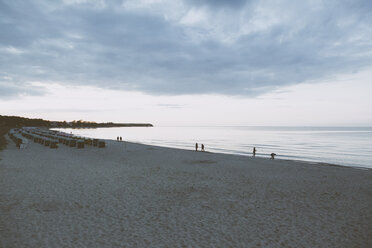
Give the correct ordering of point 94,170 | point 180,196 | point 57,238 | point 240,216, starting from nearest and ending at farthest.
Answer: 1. point 57,238
2. point 240,216
3. point 180,196
4. point 94,170

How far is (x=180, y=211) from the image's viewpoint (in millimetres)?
9586

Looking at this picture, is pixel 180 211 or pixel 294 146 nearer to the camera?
pixel 180 211

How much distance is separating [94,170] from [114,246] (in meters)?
12.4

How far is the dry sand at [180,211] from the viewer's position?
7.16m

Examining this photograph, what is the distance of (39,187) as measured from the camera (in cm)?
1251

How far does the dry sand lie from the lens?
7160 mm

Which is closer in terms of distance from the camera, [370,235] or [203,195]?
[370,235]

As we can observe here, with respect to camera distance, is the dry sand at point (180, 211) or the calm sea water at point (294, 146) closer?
the dry sand at point (180, 211)

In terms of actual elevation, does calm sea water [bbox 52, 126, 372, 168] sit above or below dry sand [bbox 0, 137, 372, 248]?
above

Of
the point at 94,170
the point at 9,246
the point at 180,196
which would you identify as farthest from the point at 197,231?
the point at 94,170

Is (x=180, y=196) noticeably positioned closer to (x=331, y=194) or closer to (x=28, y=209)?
(x=28, y=209)

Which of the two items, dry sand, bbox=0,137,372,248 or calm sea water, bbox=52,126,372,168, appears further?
calm sea water, bbox=52,126,372,168

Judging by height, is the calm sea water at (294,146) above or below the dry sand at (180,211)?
above

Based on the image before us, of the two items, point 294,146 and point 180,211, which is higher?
point 294,146
